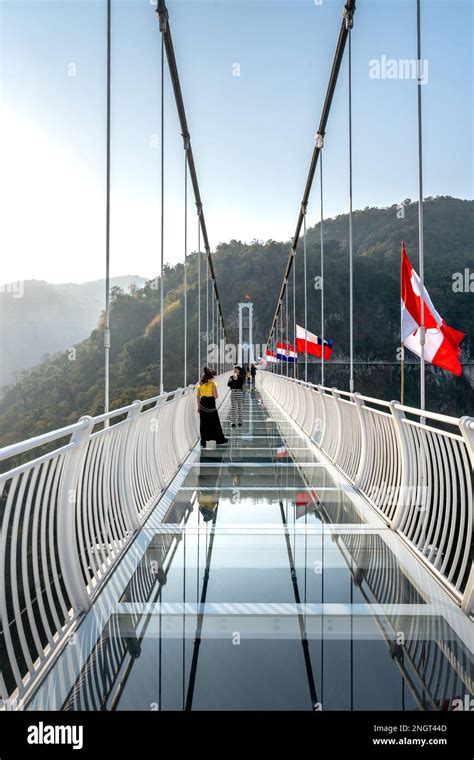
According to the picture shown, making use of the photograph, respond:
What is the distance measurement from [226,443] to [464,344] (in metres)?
85.9

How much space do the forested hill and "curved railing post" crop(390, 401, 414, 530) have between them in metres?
31.4

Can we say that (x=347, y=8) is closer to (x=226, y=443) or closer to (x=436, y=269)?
(x=226, y=443)

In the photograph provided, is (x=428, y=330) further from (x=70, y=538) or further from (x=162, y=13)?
(x=70, y=538)

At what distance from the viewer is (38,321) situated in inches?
4117

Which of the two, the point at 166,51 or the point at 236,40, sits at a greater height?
the point at 236,40

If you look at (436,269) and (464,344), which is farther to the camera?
(464,344)

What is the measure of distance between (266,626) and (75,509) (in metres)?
1.25

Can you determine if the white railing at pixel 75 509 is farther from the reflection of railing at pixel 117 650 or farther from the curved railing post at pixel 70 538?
the reflection of railing at pixel 117 650

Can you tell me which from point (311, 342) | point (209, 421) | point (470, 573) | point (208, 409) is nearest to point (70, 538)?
point (470, 573)

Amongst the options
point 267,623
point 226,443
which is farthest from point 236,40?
point 267,623

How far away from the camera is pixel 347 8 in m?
11.4
